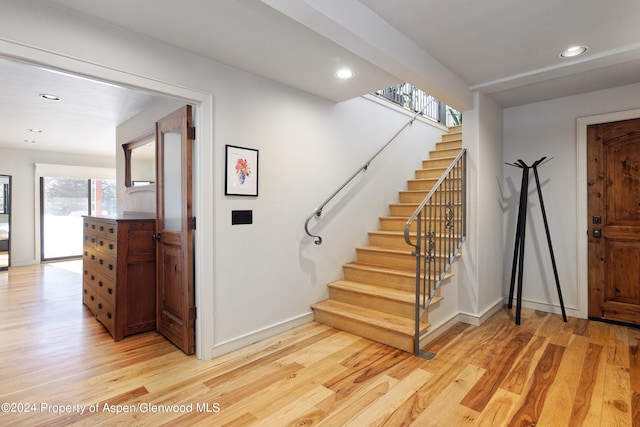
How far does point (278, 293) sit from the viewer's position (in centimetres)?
302

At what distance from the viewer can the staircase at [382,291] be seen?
279 cm

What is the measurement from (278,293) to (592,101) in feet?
11.9

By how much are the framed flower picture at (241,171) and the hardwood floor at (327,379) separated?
1283mm

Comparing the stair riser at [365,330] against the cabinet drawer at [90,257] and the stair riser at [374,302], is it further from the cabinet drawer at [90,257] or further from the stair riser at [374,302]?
the cabinet drawer at [90,257]

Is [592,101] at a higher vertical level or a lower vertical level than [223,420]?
higher

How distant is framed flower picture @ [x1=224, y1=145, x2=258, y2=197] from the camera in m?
2.61

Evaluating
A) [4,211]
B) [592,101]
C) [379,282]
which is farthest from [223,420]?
[4,211]

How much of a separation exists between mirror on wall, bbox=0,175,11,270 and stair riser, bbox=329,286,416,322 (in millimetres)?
6399

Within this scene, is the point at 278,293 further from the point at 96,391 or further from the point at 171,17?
the point at 171,17

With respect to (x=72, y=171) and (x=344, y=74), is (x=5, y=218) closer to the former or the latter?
(x=72, y=171)

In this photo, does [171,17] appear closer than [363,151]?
Yes

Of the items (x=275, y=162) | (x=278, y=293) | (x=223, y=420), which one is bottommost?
(x=223, y=420)

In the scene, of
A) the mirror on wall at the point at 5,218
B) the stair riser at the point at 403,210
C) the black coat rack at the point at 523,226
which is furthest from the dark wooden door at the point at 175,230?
the mirror on wall at the point at 5,218

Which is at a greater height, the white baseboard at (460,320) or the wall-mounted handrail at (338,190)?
the wall-mounted handrail at (338,190)
